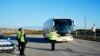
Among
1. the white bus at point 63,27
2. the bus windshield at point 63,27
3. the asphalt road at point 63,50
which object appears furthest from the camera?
the bus windshield at point 63,27

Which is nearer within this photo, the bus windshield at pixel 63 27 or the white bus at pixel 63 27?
the white bus at pixel 63 27

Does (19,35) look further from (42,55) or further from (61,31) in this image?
(61,31)

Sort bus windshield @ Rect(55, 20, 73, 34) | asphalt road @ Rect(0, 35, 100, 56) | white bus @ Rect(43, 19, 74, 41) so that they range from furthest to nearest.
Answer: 1. bus windshield @ Rect(55, 20, 73, 34)
2. white bus @ Rect(43, 19, 74, 41)
3. asphalt road @ Rect(0, 35, 100, 56)

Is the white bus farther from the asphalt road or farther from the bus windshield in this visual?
the asphalt road

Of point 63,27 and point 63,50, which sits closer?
point 63,50

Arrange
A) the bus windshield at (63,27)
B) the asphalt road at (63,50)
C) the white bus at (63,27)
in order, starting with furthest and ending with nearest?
the bus windshield at (63,27) → the white bus at (63,27) → the asphalt road at (63,50)

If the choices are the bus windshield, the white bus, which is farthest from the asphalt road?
the bus windshield

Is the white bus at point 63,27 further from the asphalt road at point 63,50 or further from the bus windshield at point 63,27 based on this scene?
the asphalt road at point 63,50

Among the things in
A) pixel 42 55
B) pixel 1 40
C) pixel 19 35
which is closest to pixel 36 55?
pixel 42 55

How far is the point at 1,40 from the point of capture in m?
20.1

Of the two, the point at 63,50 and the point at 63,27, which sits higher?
the point at 63,27

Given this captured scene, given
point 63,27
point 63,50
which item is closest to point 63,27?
point 63,27

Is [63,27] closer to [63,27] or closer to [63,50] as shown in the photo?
[63,27]

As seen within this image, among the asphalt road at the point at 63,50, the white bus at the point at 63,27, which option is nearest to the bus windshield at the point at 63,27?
the white bus at the point at 63,27
